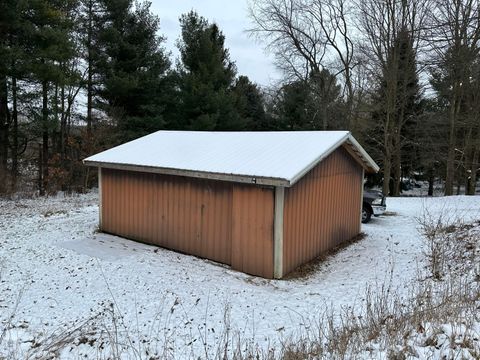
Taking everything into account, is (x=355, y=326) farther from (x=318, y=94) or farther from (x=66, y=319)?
(x=318, y=94)

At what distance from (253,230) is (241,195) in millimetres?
713

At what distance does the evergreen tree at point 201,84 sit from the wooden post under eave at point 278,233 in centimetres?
1344

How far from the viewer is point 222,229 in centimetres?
759

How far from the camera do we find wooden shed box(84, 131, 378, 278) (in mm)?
6844

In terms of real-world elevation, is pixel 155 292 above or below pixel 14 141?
below

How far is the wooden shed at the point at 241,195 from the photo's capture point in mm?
6844

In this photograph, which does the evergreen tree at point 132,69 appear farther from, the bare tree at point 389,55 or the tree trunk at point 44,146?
the bare tree at point 389,55

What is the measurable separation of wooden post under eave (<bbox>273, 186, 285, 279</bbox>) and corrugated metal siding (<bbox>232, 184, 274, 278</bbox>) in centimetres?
8

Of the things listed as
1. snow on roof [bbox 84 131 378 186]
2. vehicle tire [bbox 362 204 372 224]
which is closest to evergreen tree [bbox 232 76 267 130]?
vehicle tire [bbox 362 204 372 224]

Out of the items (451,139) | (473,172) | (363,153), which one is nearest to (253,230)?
(363,153)

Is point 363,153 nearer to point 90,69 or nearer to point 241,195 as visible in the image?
point 241,195

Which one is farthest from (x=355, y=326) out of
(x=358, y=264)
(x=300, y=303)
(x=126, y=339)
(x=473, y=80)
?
(x=473, y=80)

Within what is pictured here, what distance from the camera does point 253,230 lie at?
22.9ft

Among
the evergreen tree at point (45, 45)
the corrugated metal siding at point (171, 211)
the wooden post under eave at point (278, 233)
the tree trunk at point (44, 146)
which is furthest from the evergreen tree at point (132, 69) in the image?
the wooden post under eave at point (278, 233)
